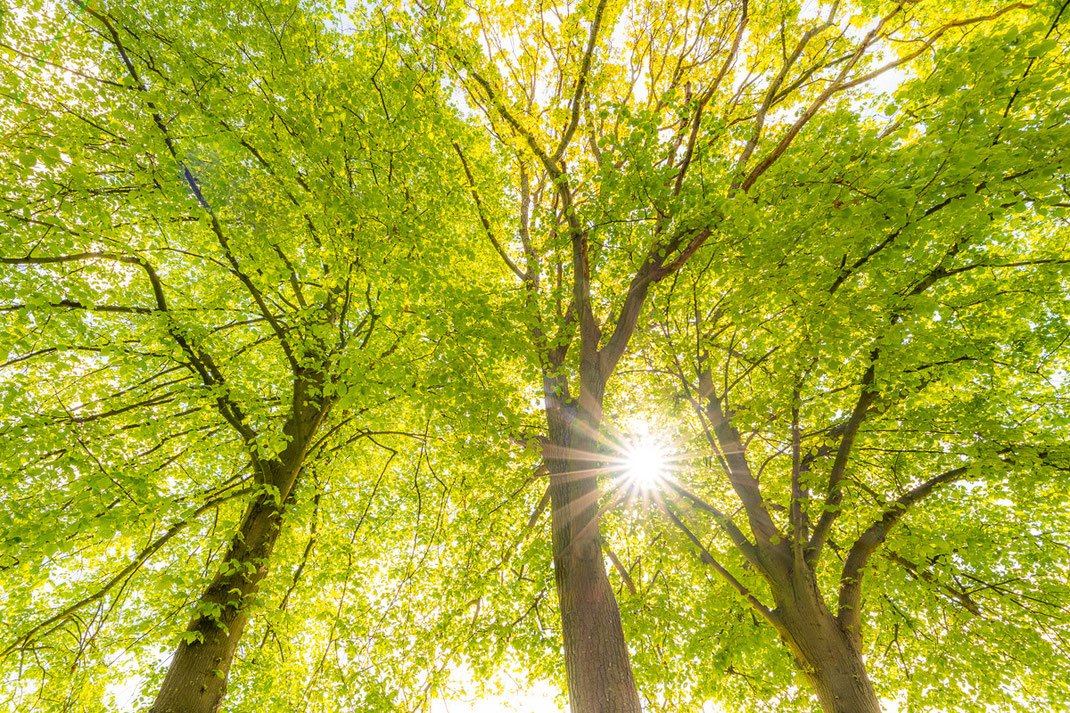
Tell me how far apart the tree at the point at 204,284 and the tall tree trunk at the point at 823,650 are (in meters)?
5.29

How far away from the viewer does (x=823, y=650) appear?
210 inches

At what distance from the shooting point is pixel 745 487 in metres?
6.72

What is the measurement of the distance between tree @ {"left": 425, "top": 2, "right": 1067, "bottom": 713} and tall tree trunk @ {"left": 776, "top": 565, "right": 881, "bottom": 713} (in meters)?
0.03

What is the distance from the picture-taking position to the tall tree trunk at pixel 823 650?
16.5ft

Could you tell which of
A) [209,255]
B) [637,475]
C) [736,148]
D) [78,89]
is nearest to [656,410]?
[637,475]

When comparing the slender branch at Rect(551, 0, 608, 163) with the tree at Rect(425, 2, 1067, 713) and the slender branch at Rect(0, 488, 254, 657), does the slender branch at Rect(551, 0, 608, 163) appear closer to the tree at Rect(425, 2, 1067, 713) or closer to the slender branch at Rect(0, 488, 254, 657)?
the tree at Rect(425, 2, 1067, 713)

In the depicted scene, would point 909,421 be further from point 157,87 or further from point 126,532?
point 157,87

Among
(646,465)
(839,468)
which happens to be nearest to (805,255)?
(839,468)

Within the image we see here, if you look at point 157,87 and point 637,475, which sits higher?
point 157,87

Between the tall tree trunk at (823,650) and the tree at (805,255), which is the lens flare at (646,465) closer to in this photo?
the tree at (805,255)

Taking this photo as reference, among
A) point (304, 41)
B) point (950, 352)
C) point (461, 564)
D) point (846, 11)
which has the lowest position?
point (461, 564)

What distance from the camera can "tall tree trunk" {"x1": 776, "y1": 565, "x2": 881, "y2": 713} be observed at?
16.5 ft

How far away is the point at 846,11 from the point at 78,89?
1133 centimetres

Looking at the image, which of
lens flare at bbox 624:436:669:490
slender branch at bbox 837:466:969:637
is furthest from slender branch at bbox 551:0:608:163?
slender branch at bbox 837:466:969:637
